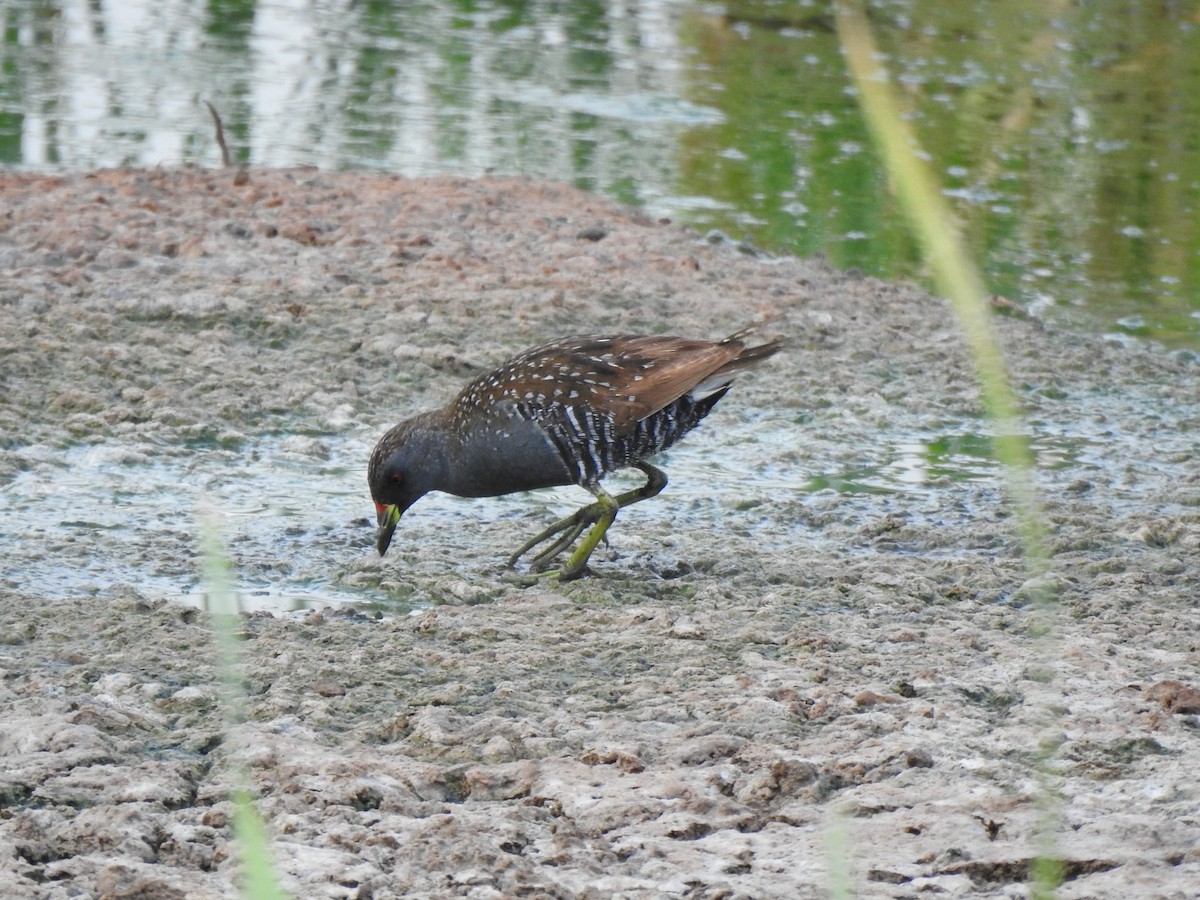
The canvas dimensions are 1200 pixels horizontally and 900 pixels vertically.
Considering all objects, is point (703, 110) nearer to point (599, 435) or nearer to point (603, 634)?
point (599, 435)

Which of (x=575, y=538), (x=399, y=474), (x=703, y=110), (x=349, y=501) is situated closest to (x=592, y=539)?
(x=575, y=538)

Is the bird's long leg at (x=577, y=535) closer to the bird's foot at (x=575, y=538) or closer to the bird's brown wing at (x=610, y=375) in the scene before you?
the bird's foot at (x=575, y=538)

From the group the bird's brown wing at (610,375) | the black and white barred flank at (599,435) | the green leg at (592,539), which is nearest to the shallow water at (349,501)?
the green leg at (592,539)

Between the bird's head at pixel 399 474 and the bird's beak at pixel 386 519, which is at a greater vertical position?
the bird's head at pixel 399 474

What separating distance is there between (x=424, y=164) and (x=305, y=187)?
5.58 ft

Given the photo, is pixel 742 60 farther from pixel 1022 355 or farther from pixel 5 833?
pixel 5 833

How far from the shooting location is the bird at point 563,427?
5.25 meters

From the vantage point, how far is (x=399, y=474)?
211 inches

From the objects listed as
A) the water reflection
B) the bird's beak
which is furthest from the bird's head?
the water reflection

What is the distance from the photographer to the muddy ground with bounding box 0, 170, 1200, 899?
10.8 ft

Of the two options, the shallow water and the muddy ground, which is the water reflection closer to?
the muddy ground

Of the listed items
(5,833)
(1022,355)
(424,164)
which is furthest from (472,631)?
(424,164)

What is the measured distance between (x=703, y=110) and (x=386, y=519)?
914 cm

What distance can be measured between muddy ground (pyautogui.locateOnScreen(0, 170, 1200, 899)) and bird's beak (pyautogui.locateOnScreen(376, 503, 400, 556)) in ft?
0.27
